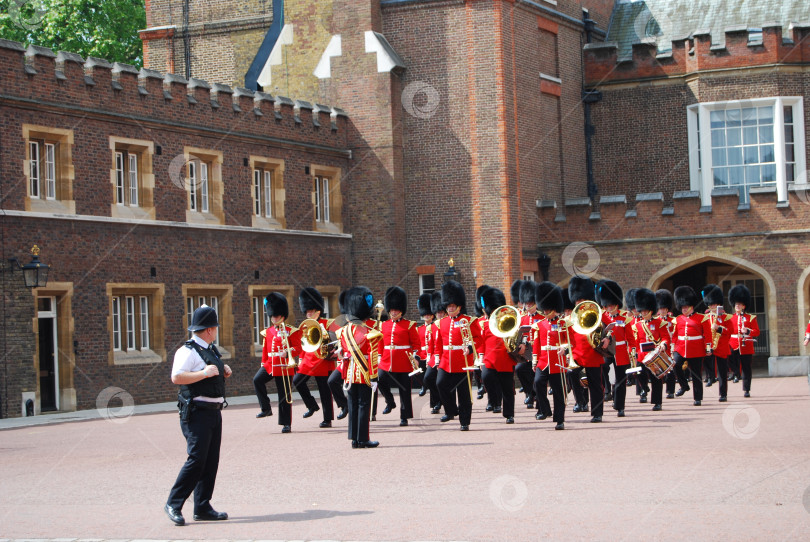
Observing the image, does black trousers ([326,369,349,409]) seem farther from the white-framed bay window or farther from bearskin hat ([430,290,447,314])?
the white-framed bay window

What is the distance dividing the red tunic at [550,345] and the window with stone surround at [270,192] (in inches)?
476

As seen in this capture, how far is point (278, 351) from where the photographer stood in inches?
666

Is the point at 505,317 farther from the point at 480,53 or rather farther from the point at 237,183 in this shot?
the point at 480,53

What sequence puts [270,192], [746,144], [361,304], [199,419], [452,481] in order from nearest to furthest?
1. [199,419]
2. [452,481]
3. [361,304]
4. [270,192]
5. [746,144]

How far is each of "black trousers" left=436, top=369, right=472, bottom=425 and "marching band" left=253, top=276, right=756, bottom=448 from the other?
15 mm

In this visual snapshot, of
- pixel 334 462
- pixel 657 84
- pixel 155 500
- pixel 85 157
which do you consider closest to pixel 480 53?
pixel 657 84

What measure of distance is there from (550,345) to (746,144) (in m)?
16.7

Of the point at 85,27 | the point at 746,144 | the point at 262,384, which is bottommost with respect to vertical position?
the point at 262,384

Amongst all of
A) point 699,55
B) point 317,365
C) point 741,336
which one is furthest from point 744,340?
point 699,55

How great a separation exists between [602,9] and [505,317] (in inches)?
785

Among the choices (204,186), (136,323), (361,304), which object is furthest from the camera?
(204,186)

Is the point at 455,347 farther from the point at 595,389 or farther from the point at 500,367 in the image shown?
the point at 595,389

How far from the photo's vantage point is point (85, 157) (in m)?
22.5

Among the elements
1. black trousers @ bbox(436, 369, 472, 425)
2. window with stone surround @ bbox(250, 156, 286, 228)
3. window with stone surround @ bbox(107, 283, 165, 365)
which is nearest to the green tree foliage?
window with stone surround @ bbox(250, 156, 286, 228)
